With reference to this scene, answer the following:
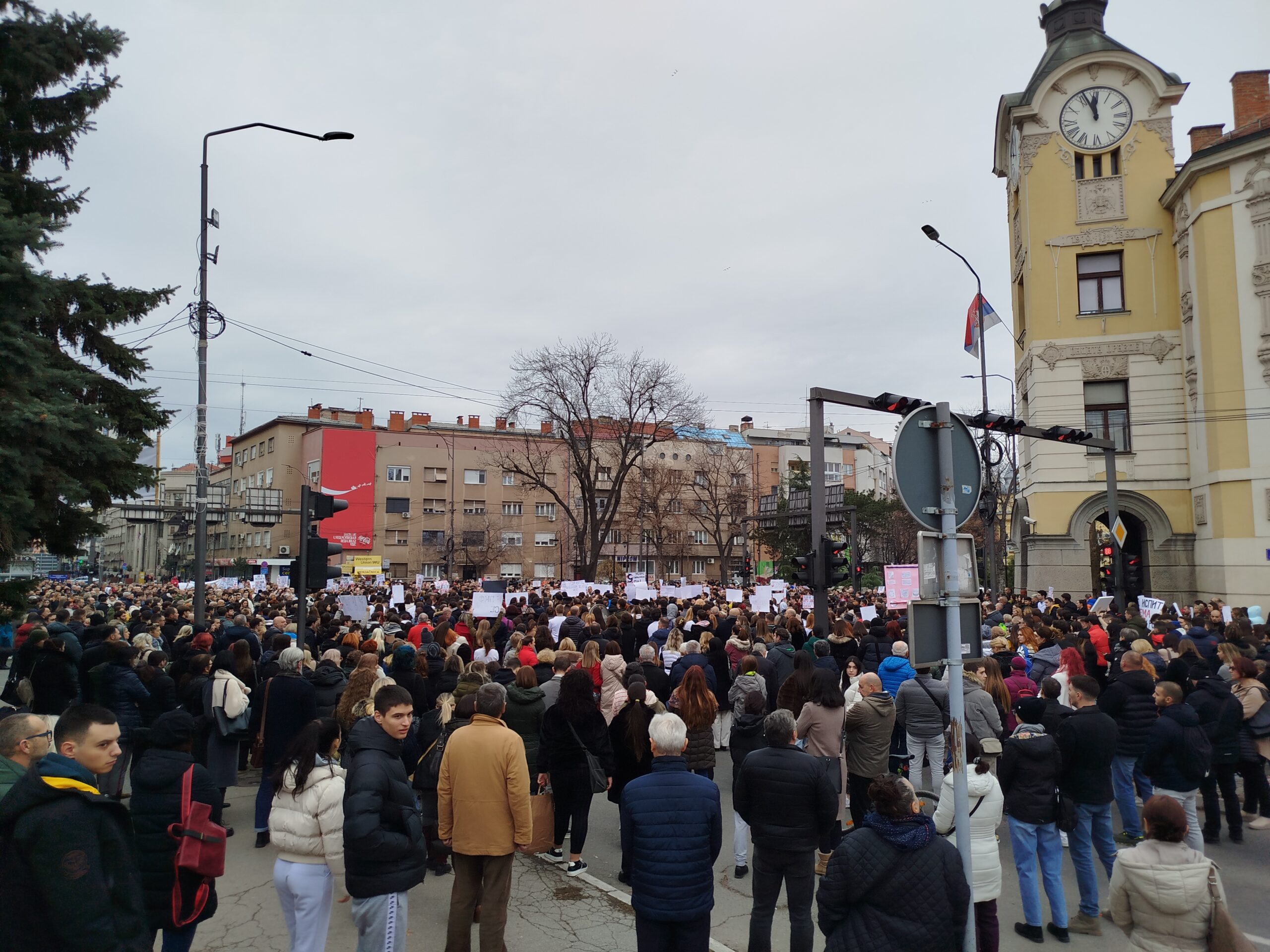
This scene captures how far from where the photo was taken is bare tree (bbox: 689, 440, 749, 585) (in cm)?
6175

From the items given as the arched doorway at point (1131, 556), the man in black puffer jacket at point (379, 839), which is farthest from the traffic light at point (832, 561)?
the arched doorway at point (1131, 556)

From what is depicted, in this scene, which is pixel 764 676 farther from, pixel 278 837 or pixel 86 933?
pixel 86 933

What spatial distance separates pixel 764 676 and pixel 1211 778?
461cm

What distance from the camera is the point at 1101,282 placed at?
27922 mm

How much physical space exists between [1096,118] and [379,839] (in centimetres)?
3192

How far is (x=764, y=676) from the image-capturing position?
32.6ft

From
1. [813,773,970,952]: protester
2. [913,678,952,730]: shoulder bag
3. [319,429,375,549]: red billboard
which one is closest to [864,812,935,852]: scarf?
[813,773,970,952]: protester

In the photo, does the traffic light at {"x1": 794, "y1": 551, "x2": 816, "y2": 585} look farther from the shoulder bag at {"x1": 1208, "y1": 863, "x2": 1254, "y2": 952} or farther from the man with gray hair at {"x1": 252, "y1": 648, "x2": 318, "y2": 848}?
the shoulder bag at {"x1": 1208, "y1": 863, "x2": 1254, "y2": 952}

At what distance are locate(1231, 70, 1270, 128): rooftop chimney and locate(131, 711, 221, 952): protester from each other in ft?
112

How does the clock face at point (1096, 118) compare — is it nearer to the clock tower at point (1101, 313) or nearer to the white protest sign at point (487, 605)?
the clock tower at point (1101, 313)

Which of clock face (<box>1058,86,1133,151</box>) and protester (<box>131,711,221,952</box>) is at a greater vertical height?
clock face (<box>1058,86,1133,151</box>)

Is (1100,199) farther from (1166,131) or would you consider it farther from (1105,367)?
(1105,367)

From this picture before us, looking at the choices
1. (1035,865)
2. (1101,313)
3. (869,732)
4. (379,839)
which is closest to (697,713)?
(869,732)

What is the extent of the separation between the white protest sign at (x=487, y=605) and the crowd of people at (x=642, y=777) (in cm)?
542
